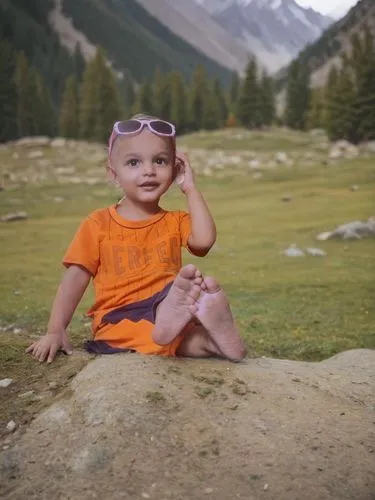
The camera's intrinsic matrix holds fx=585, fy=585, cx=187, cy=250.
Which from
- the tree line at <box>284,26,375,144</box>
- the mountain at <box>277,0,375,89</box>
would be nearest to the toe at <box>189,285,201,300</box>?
the tree line at <box>284,26,375,144</box>

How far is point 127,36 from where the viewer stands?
15738cm

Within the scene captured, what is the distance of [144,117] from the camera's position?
379 cm

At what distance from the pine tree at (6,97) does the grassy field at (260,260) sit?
312 inches

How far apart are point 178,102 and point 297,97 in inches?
526

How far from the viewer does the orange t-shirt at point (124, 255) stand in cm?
380

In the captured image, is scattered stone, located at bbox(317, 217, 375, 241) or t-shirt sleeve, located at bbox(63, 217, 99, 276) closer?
t-shirt sleeve, located at bbox(63, 217, 99, 276)

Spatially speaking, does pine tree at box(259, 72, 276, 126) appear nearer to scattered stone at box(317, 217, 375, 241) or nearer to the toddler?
scattered stone at box(317, 217, 375, 241)

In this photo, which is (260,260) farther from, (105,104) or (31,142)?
(105,104)

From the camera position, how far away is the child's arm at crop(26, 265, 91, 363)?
3.81 m

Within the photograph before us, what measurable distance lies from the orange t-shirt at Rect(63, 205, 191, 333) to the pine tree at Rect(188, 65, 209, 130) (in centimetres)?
5413

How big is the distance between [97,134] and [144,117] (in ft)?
146

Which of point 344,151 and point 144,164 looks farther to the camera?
point 344,151

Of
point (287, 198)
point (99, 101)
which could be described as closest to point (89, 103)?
point (99, 101)

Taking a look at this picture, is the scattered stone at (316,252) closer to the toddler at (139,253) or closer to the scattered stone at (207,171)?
the toddler at (139,253)
